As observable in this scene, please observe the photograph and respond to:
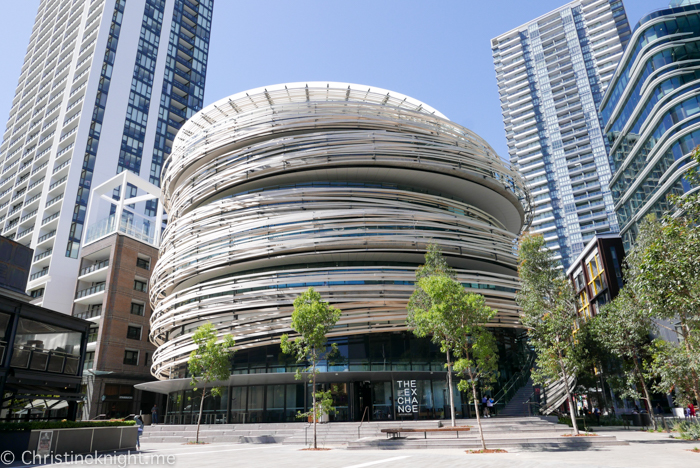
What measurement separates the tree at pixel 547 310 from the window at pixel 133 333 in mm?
39100

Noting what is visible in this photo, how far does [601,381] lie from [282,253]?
1131 inches

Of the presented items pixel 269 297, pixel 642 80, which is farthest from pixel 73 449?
pixel 642 80

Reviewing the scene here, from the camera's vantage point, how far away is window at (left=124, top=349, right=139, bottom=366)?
4728cm

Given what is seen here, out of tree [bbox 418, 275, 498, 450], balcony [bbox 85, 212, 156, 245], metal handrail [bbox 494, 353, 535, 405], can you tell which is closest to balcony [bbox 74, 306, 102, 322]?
balcony [bbox 85, 212, 156, 245]

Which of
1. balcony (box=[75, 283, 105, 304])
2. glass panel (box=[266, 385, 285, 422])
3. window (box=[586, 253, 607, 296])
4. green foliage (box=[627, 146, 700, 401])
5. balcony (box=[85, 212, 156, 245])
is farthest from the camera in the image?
balcony (box=[85, 212, 156, 245])

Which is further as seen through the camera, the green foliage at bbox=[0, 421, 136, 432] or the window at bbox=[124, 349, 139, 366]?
the window at bbox=[124, 349, 139, 366]

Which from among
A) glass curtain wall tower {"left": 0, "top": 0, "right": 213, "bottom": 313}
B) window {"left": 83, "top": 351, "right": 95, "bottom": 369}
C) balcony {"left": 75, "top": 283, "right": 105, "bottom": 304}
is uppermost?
glass curtain wall tower {"left": 0, "top": 0, "right": 213, "bottom": 313}

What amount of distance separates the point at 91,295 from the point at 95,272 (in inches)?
100

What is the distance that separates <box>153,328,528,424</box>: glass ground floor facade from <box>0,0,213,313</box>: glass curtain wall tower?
33.2 metres

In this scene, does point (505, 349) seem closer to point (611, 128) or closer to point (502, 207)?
point (502, 207)

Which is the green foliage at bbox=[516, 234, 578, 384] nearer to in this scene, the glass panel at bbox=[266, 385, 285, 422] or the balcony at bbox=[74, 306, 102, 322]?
the glass panel at bbox=[266, 385, 285, 422]

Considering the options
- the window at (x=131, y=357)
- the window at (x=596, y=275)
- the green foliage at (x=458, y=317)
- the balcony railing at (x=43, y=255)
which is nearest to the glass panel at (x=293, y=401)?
the green foliage at (x=458, y=317)

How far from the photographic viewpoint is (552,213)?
13125 cm

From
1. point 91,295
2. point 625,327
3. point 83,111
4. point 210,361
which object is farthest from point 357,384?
point 83,111
